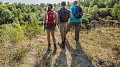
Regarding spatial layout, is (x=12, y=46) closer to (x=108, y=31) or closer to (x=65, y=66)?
(x=65, y=66)

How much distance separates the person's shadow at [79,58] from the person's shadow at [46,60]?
77cm

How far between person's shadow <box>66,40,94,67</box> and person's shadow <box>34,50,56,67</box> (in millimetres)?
766

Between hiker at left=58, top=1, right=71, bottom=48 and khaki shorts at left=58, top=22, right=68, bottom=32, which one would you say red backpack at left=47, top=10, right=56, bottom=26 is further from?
khaki shorts at left=58, top=22, right=68, bottom=32

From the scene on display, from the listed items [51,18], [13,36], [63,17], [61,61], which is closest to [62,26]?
[63,17]

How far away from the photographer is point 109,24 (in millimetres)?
15906

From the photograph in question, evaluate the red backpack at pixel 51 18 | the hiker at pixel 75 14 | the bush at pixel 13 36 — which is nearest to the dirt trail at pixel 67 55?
the hiker at pixel 75 14

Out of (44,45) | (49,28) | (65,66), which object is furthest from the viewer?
(44,45)

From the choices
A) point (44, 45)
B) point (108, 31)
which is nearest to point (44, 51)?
point (44, 45)

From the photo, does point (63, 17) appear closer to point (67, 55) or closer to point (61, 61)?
point (67, 55)

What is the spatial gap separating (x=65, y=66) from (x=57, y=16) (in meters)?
2.04

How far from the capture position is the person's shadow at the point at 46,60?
8938 millimetres

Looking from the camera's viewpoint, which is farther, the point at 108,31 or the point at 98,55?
the point at 108,31

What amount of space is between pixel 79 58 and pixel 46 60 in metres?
1.25

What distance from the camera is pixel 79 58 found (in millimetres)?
9711
